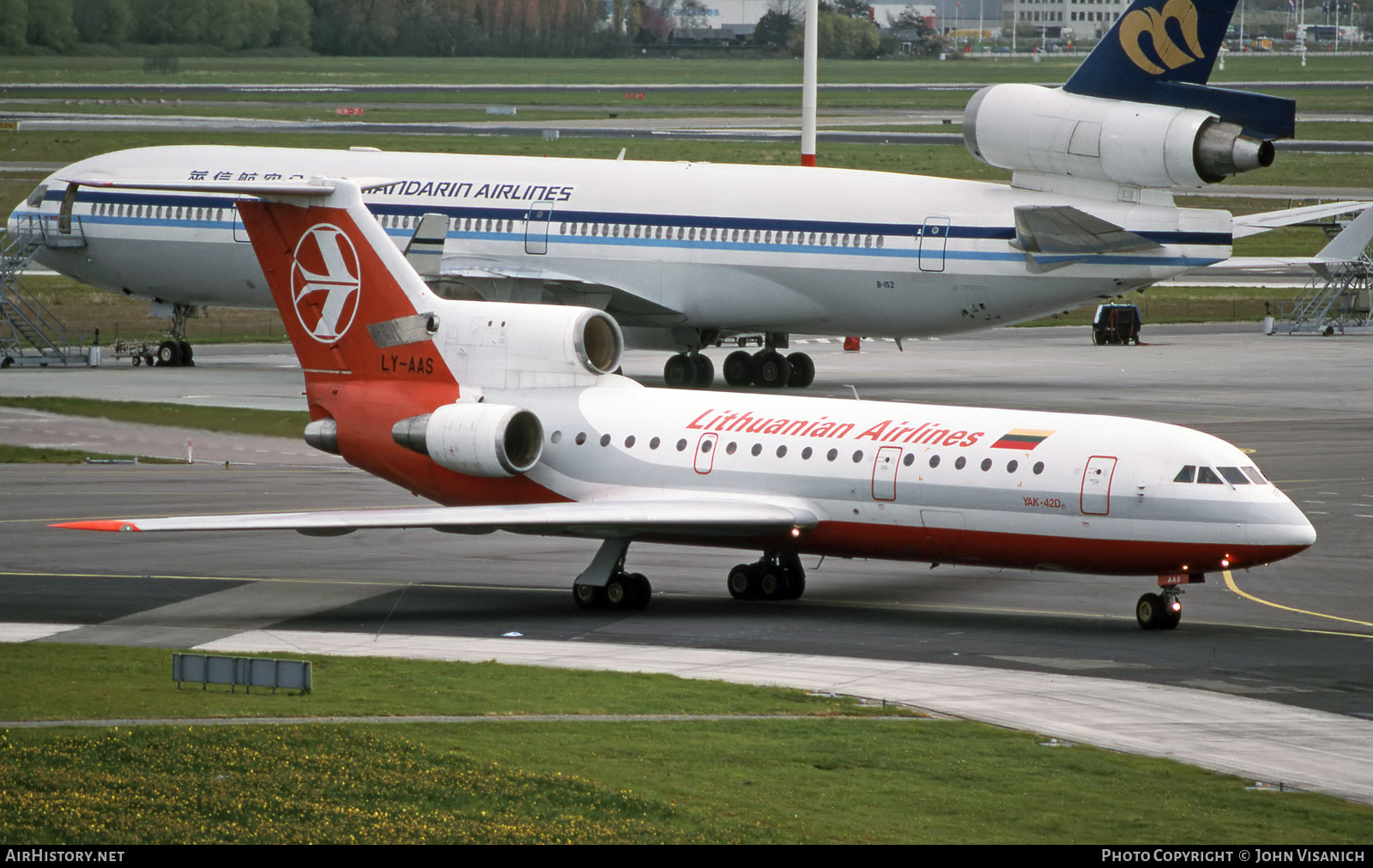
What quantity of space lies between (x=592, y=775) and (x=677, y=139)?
384 ft

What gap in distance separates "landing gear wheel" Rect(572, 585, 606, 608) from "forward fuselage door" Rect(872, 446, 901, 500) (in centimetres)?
474

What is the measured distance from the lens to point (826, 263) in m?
52.2

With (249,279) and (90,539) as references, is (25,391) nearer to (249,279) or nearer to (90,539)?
(249,279)

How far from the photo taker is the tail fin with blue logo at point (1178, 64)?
48938 mm

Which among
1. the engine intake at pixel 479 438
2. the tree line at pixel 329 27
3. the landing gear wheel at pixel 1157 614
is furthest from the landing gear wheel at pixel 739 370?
the tree line at pixel 329 27

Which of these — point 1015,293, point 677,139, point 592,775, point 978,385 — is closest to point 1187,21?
point 1015,293

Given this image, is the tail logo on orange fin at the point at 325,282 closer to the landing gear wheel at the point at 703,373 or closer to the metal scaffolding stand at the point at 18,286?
the landing gear wheel at the point at 703,373

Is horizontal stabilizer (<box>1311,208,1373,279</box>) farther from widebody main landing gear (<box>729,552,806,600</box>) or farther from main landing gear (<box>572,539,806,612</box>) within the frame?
main landing gear (<box>572,539,806,612</box>)

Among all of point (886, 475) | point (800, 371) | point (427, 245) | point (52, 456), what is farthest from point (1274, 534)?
point (427, 245)

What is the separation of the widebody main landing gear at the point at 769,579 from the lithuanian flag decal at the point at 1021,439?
13.8 feet

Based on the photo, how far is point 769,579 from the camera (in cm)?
3105

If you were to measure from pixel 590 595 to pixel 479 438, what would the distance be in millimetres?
3165

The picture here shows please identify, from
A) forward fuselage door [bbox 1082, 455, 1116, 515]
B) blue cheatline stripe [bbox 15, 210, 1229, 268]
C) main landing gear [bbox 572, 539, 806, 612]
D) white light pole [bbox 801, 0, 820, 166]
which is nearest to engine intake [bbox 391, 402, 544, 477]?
main landing gear [bbox 572, 539, 806, 612]

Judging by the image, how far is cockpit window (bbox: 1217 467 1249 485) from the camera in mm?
27438
